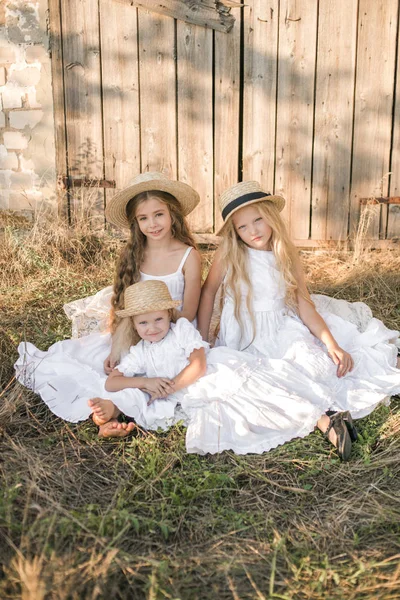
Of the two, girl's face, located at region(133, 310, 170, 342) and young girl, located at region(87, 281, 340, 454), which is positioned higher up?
girl's face, located at region(133, 310, 170, 342)

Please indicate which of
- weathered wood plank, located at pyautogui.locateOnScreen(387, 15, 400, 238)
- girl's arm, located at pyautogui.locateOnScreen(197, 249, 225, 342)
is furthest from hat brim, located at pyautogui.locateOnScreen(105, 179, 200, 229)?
weathered wood plank, located at pyautogui.locateOnScreen(387, 15, 400, 238)

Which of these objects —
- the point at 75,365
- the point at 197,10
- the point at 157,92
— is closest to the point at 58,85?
the point at 157,92

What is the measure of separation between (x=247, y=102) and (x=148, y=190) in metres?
1.85

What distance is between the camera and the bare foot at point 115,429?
2469mm

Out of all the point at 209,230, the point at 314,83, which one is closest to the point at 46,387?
the point at 209,230

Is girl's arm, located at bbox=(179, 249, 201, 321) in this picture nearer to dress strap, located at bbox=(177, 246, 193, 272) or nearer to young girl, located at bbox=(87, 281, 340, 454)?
dress strap, located at bbox=(177, 246, 193, 272)

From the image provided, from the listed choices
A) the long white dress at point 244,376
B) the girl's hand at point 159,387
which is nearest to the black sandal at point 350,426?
the long white dress at point 244,376

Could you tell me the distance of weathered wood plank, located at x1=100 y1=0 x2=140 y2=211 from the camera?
4.43 meters

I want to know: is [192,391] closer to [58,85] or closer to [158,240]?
[158,240]

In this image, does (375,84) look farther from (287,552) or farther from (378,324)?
(287,552)

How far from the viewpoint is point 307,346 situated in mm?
2781

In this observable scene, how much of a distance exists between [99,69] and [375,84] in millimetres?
2129

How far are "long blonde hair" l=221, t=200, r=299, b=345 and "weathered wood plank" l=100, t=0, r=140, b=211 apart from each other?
6.24 ft

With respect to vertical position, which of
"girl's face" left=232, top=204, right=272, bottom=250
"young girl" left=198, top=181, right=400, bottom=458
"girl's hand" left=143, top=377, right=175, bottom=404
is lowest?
"girl's hand" left=143, top=377, right=175, bottom=404
